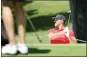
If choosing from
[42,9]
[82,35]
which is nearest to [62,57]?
[82,35]

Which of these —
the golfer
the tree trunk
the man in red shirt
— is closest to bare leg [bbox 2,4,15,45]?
the golfer

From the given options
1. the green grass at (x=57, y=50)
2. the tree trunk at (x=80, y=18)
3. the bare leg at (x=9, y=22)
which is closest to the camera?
the bare leg at (x=9, y=22)

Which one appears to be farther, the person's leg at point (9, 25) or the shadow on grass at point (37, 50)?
the shadow on grass at point (37, 50)

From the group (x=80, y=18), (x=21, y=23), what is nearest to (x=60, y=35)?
(x=80, y=18)

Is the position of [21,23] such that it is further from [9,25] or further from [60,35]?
[60,35]

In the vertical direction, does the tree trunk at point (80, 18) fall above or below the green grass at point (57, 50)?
above

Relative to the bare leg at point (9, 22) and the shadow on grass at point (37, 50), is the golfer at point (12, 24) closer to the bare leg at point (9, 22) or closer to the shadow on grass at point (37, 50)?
the bare leg at point (9, 22)

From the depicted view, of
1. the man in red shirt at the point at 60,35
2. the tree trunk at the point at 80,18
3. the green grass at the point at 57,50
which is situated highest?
the tree trunk at the point at 80,18

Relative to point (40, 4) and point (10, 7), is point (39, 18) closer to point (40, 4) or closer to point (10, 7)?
point (40, 4)

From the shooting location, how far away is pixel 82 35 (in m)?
5.23

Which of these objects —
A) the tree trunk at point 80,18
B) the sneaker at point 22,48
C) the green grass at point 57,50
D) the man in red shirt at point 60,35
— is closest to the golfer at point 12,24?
the sneaker at point 22,48

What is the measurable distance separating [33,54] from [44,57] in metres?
0.18

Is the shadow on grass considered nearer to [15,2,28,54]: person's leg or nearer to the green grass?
the green grass

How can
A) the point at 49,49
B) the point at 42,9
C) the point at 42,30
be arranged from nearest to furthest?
the point at 49,49, the point at 42,30, the point at 42,9
